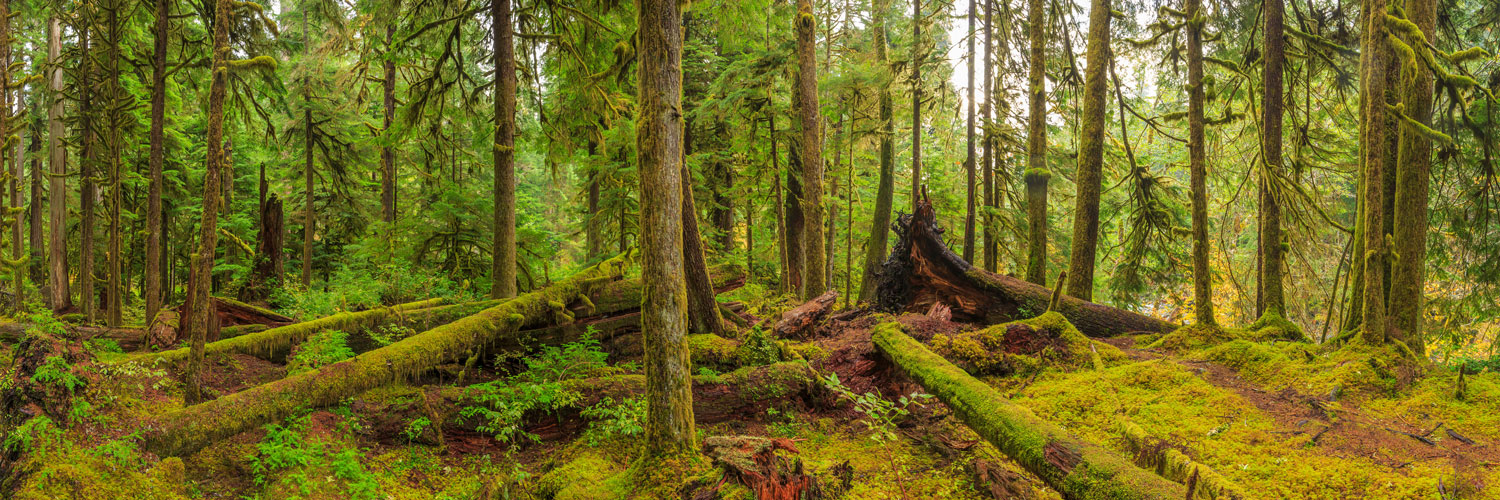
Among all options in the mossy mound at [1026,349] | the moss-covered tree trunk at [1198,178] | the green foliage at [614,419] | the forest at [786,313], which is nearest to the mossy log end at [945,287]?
the forest at [786,313]

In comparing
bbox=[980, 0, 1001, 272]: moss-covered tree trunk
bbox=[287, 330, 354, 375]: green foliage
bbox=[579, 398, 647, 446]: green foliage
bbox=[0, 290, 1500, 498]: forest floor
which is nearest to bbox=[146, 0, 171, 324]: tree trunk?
bbox=[0, 290, 1500, 498]: forest floor

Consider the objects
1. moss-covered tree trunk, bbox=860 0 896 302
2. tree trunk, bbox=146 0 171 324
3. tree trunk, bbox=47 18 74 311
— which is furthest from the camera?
tree trunk, bbox=47 18 74 311

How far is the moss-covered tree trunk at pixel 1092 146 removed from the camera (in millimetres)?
10875

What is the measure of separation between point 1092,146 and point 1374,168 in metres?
4.21

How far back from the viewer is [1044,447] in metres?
4.86

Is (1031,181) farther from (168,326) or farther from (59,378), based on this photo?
(168,326)

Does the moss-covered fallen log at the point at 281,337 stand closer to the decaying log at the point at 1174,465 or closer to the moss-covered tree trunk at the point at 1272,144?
the decaying log at the point at 1174,465

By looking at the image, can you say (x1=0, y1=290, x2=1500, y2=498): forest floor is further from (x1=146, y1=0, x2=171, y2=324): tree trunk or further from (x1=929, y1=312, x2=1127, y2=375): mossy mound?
(x1=146, y1=0, x2=171, y2=324): tree trunk

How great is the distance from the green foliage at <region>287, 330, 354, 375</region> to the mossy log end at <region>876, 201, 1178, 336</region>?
→ 831 cm

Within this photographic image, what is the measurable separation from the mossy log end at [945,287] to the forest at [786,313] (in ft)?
0.20

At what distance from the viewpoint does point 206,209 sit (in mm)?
6234

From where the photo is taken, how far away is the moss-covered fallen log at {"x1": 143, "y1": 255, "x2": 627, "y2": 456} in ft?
17.3

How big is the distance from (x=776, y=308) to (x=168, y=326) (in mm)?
9726

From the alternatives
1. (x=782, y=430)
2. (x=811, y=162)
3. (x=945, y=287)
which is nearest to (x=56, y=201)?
(x=811, y=162)
